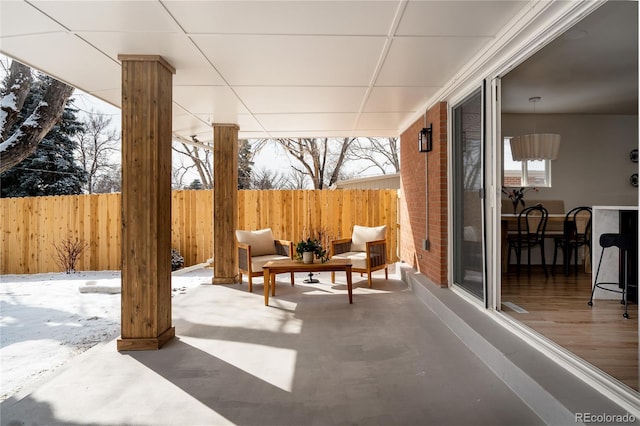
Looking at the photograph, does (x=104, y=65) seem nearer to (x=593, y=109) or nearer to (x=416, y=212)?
(x=416, y=212)

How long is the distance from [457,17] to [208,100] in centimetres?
299

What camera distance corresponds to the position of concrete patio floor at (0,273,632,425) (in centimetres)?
211

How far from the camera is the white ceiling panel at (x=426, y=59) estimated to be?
2957mm

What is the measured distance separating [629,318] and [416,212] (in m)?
2.75

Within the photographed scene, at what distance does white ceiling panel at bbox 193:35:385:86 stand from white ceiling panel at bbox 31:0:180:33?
1.06 ft

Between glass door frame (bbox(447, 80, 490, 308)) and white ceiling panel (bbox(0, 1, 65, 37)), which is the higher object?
white ceiling panel (bbox(0, 1, 65, 37))

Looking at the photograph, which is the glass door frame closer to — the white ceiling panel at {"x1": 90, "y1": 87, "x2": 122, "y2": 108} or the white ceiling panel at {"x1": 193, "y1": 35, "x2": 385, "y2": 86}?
the white ceiling panel at {"x1": 193, "y1": 35, "x2": 385, "y2": 86}

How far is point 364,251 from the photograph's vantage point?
615 cm

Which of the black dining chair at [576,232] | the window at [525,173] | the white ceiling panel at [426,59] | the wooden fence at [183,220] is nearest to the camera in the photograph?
the white ceiling panel at [426,59]

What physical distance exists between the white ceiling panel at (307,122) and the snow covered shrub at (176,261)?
3313mm

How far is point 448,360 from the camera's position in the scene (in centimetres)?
287

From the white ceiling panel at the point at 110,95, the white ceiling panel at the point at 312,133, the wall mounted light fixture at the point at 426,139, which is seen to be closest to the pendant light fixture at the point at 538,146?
the wall mounted light fixture at the point at 426,139

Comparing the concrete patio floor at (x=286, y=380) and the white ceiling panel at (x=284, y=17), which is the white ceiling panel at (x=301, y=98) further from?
the concrete patio floor at (x=286, y=380)

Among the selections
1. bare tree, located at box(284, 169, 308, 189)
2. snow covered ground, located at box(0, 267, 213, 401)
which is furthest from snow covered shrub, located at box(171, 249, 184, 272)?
bare tree, located at box(284, 169, 308, 189)
